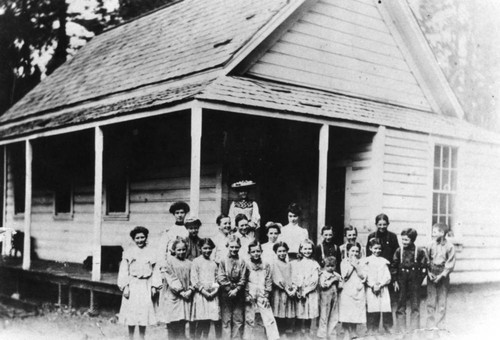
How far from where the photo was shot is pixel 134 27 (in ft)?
55.9

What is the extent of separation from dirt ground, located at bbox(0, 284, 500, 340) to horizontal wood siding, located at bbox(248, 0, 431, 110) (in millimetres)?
4705

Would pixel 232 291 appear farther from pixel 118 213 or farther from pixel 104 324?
pixel 118 213

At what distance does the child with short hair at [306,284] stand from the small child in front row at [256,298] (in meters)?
0.47

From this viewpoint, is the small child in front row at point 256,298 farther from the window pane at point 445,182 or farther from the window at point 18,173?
the window at point 18,173

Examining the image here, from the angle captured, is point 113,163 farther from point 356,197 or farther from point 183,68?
point 356,197

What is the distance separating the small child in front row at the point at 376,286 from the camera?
818cm

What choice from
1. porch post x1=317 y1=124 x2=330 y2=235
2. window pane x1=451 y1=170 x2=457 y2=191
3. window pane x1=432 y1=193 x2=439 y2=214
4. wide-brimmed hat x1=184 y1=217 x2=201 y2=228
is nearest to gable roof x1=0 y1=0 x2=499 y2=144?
porch post x1=317 y1=124 x2=330 y2=235

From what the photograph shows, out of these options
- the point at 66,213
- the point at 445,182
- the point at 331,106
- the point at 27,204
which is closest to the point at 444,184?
the point at 445,182


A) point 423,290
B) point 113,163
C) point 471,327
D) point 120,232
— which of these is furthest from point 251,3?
point 471,327

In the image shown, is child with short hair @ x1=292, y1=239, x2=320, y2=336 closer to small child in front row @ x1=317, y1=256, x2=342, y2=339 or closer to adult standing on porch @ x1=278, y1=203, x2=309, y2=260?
small child in front row @ x1=317, y1=256, x2=342, y2=339

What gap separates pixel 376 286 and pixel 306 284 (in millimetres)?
1023

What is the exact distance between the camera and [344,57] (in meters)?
12.6

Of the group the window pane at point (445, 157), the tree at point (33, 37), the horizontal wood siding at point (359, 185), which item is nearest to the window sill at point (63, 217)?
the tree at point (33, 37)

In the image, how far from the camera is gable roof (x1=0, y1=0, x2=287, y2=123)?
1147 centimetres
